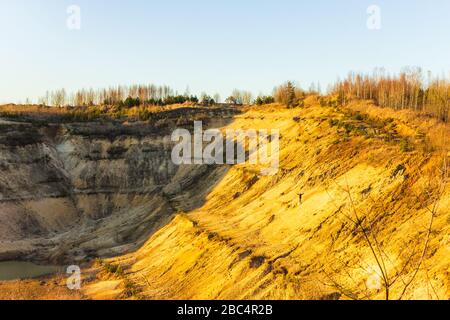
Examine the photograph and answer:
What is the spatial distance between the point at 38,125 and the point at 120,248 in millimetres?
23729

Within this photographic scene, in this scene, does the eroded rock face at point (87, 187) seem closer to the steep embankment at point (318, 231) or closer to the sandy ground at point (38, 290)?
the sandy ground at point (38, 290)

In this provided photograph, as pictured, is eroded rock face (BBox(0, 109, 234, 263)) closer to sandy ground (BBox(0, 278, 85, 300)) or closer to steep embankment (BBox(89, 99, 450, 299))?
sandy ground (BBox(0, 278, 85, 300))

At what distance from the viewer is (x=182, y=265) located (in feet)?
78.1

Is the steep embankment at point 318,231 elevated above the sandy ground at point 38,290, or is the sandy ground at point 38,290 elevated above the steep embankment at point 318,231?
the steep embankment at point 318,231

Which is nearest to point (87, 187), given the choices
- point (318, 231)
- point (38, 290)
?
point (38, 290)

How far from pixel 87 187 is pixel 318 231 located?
3115cm

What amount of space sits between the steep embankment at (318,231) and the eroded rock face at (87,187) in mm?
5015

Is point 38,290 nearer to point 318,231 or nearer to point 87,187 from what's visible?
point 318,231

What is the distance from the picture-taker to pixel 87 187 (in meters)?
46.0

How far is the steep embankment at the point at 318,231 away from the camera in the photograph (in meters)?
15.5

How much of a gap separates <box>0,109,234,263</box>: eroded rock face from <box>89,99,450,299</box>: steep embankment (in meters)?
5.02

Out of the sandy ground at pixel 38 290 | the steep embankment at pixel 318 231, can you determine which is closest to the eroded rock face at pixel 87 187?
the sandy ground at pixel 38 290
